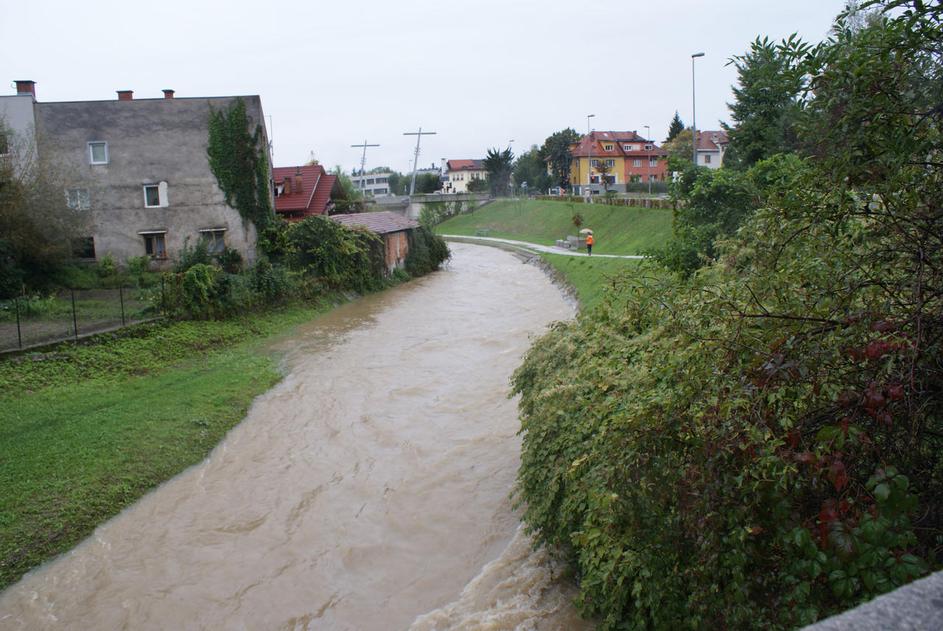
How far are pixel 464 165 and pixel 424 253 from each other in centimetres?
12551

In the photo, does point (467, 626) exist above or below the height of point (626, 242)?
below

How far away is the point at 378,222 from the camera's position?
38.5 metres

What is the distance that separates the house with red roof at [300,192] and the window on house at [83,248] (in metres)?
10.9

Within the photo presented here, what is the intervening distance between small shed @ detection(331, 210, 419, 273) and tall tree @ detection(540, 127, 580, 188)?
5462 centimetres

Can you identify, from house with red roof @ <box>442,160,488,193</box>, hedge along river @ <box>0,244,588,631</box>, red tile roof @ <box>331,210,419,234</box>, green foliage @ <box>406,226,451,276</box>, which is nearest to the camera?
hedge along river @ <box>0,244,588,631</box>

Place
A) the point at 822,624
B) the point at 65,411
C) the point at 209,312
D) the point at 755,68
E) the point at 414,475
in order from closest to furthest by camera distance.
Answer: the point at 822,624 < the point at 755,68 < the point at 414,475 < the point at 65,411 < the point at 209,312

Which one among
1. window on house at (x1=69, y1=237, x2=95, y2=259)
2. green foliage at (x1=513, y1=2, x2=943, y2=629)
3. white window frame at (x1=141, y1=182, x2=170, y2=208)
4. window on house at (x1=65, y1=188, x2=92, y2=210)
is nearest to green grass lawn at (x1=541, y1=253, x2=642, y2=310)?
white window frame at (x1=141, y1=182, x2=170, y2=208)

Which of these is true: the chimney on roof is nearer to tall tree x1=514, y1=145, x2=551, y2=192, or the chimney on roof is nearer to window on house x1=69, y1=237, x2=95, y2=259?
window on house x1=69, y1=237, x2=95, y2=259

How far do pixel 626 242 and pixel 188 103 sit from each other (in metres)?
23.8

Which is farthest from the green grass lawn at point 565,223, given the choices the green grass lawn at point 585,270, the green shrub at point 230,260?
the green shrub at point 230,260

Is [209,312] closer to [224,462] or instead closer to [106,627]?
[224,462]

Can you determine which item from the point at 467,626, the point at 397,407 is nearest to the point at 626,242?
the point at 397,407

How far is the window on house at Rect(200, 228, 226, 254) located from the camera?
32.1 meters

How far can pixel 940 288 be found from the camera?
14.8 feet
